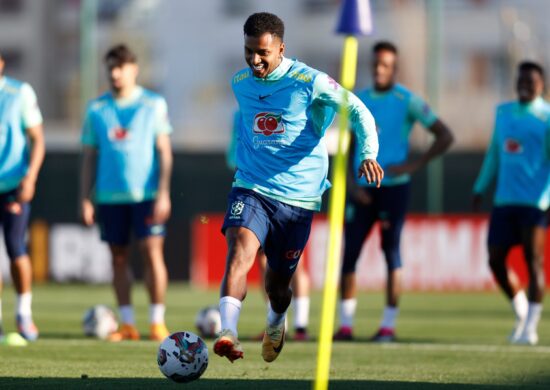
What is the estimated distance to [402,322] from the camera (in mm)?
15602

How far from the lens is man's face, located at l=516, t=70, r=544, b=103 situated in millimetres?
12754

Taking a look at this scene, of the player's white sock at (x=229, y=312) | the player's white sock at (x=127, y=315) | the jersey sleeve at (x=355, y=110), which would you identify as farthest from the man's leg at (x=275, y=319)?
the player's white sock at (x=127, y=315)

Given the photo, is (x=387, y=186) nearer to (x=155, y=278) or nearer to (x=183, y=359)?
(x=155, y=278)

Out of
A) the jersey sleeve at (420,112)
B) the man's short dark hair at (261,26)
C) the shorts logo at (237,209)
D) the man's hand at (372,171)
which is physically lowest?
the shorts logo at (237,209)

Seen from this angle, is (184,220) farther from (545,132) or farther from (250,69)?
(250,69)

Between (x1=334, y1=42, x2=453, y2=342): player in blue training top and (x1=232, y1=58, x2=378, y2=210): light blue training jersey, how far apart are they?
3620 millimetres

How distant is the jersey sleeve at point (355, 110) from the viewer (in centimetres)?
872

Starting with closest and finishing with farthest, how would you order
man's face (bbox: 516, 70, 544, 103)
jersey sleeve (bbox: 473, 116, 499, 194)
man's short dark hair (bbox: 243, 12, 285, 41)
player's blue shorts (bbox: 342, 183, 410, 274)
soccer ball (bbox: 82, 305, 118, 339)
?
man's short dark hair (bbox: 243, 12, 285, 41) < man's face (bbox: 516, 70, 544, 103) < soccer ball (bbox: 82, 305, 118, 339) < player's blue shorts (bbox: 342, 183, 410, 274) < jersey sleeve (bbox: 473, 116, 499, 194)

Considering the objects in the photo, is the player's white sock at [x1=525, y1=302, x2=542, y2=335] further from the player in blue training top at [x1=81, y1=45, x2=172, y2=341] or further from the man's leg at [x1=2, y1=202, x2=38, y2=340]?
the man's leg at [x1=2, y1=202, x2=38, y2=340]

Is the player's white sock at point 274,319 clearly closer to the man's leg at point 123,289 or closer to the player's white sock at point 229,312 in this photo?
the player's white sock at point 229,312

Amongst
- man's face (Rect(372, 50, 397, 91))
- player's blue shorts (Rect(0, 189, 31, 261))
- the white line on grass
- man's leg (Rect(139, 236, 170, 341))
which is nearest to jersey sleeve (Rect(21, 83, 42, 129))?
player's blue shorts (Rect(0, 189, 31, 261))

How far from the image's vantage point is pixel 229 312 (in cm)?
859

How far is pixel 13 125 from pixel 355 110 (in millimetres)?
4285

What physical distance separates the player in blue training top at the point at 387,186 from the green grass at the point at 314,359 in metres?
0.47
